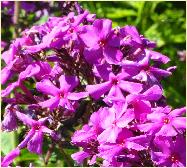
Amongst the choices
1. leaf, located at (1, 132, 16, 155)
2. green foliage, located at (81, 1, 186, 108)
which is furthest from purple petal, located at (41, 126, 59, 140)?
green foliage, located at (81, 1, 186, 108)

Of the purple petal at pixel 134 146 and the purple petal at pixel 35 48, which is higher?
the purple petal at pixel 35 48

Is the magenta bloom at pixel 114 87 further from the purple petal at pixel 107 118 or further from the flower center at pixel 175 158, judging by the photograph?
the flower center at pixel 175 158

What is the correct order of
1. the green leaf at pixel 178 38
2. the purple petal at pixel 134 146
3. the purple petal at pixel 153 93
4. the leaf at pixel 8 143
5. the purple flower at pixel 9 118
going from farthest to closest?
the green leaf at pixel 178 38 < the leaf at pixel 8 143 < the purple flower at pixel 9 118 < the purple petal at pixel 153 93 < the purple petal at pixel 134 146

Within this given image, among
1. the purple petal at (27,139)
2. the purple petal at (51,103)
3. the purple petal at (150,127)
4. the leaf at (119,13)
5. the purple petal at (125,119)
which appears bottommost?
the purple petal at (27,139)

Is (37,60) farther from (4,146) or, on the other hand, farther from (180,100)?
(180,100)

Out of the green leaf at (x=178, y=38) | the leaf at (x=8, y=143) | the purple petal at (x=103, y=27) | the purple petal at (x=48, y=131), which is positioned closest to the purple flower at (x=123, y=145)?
the purple petal at (x=48, y=131)

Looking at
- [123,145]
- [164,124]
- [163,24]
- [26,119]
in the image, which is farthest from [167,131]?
[163,24]

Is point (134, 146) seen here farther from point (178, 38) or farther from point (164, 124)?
point (178, 38)
